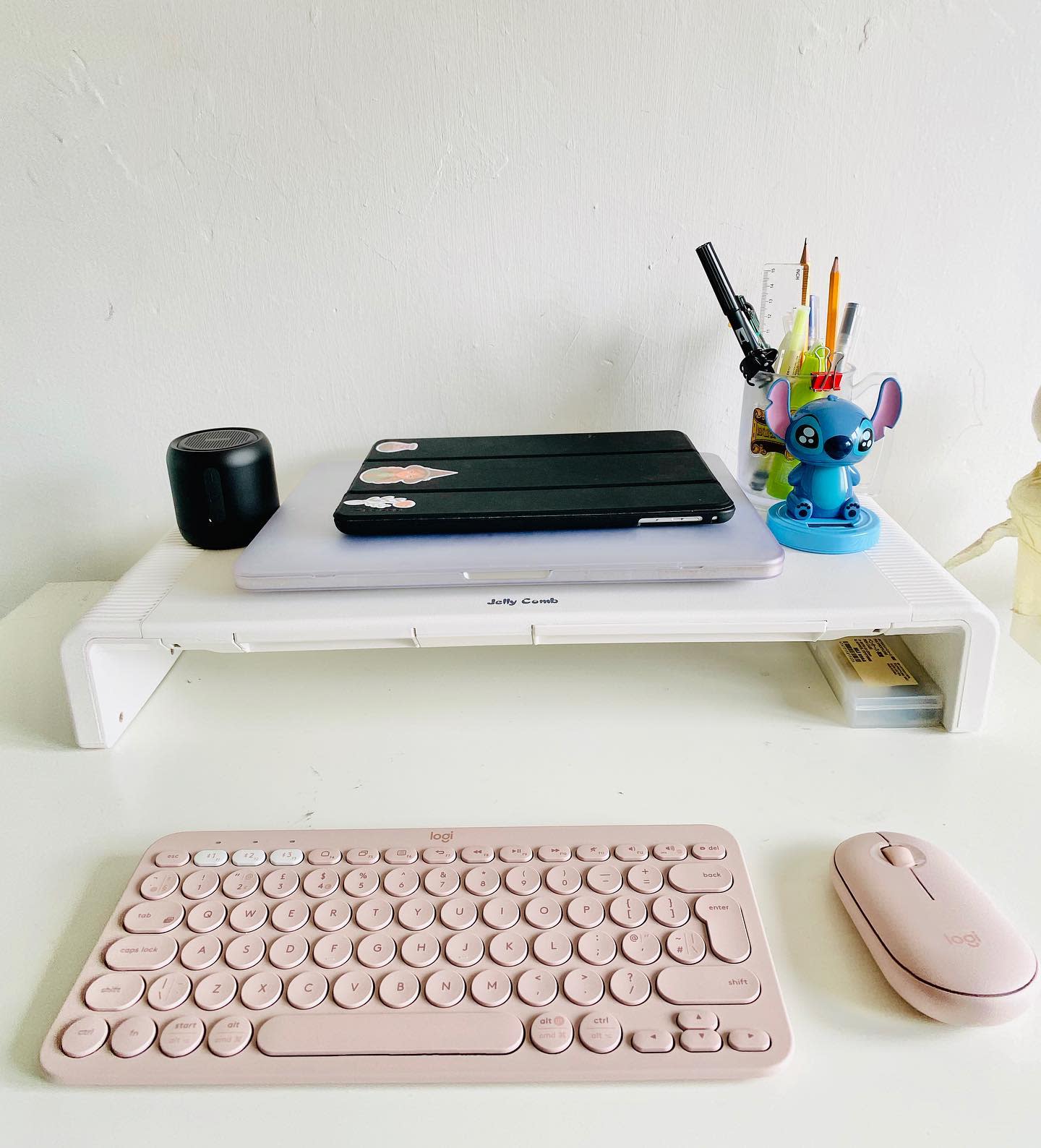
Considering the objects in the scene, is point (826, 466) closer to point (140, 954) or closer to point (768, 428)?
point (768, 428)

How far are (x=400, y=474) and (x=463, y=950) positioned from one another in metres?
0.36

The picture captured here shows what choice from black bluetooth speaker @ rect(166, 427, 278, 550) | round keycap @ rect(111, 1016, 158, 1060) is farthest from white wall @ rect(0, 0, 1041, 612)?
round keycap @ rect(111, 1016, 158, 1060)

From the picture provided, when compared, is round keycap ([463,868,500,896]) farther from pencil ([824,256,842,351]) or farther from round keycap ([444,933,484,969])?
pencil ([824,256,842,351])

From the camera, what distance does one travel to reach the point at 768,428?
27.0 inches

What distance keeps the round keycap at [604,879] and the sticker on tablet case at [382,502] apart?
276 mm

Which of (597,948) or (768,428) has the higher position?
(768,428)

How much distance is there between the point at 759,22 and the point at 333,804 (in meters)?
0.65

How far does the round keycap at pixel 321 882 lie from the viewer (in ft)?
1.54

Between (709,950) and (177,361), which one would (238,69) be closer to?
(177,361)

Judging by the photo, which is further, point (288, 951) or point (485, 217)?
point (485, 217)

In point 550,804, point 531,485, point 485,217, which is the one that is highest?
point 485,217

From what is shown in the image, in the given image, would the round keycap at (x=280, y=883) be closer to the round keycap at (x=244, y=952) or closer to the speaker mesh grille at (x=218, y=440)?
the round keycap at (x=244, y=952)

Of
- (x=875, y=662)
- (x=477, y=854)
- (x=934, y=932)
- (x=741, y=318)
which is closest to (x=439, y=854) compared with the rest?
(x=477, y=854)

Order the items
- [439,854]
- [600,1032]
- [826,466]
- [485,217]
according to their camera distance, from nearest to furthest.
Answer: [600,1032] < [439,854] < [826,466] < [485,217]
